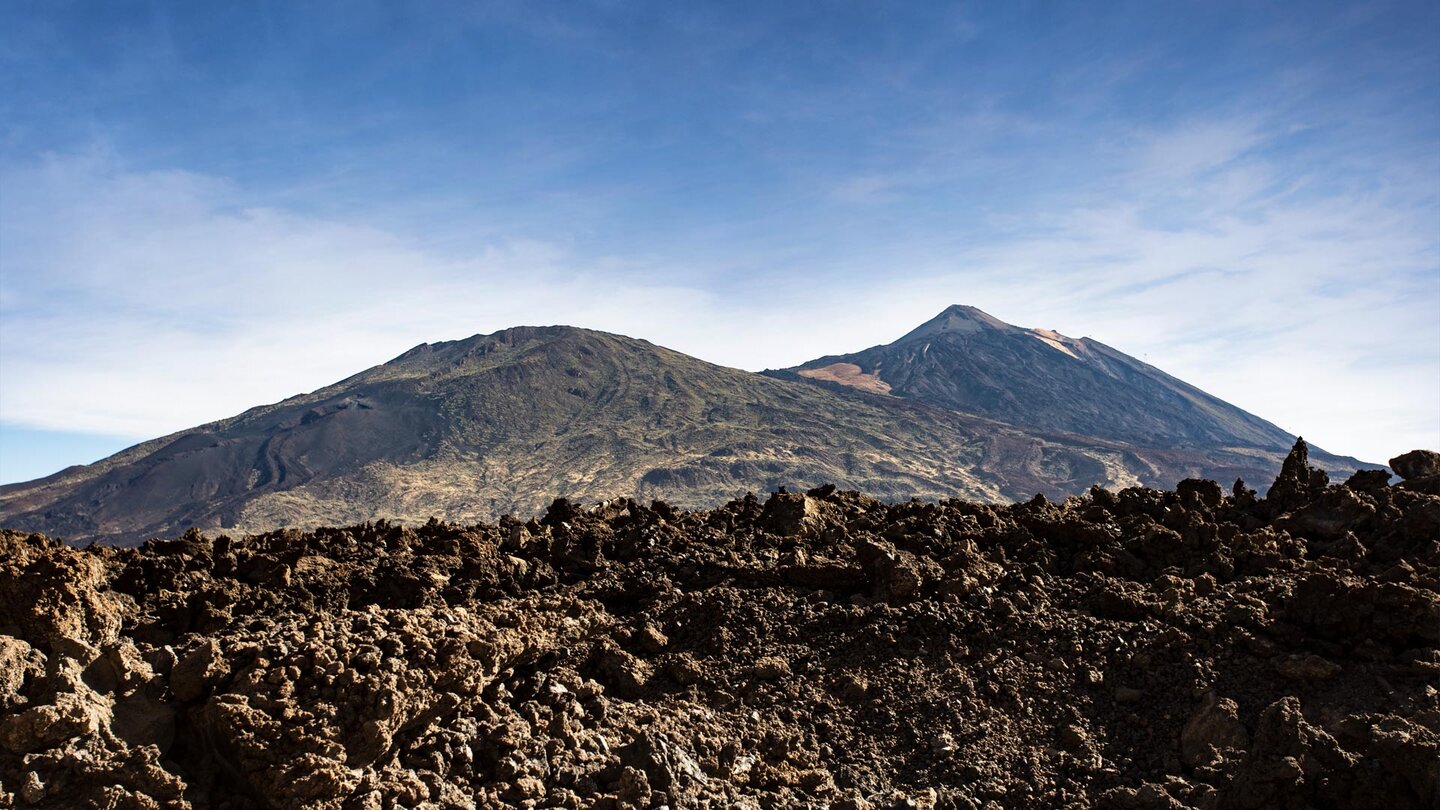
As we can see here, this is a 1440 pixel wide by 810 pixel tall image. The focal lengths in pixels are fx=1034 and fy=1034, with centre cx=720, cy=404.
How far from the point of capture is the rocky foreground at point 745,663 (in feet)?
17.7

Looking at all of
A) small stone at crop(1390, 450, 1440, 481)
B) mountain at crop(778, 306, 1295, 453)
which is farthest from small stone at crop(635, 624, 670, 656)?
mountain at crop(778, 306, 1295, 453)

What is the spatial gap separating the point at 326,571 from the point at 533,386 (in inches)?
4306

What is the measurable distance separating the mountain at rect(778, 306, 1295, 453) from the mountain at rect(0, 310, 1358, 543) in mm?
14912

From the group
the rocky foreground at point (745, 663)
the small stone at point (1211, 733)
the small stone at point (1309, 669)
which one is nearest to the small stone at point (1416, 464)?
the rocky foreground at point (745, 663)

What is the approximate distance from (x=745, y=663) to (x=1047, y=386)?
505 feet

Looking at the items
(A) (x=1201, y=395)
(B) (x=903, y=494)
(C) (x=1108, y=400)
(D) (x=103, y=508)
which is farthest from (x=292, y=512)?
(A) (x=1201, y=395)

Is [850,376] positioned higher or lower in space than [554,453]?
higher

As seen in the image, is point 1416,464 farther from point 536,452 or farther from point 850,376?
point 850,376

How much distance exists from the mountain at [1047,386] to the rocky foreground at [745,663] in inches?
5186

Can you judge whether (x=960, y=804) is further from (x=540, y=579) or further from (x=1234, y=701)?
(x=540, y=579)

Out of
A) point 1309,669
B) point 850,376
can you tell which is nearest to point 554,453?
point 850,376

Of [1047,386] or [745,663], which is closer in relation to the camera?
[745,663]

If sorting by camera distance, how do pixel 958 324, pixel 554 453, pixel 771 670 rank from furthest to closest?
pixel 958 324 → pixel 554 453 → pixel 771 670

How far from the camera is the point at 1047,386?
154 m
